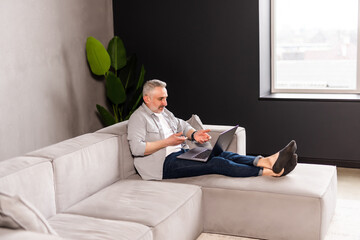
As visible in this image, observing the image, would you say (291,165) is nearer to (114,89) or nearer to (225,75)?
(225,75)

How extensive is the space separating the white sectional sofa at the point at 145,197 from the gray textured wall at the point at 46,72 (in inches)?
46.9

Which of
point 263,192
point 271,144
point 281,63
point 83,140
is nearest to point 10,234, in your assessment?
point 83,140

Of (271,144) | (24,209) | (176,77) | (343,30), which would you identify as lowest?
(271,144)

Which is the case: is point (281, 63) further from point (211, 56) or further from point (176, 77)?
point (176, 77)

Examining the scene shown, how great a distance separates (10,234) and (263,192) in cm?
174

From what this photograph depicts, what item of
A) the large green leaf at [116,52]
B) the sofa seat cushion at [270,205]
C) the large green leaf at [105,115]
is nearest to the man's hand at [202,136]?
the sofa seat cushion at [270,205]

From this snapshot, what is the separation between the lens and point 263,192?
322 cm

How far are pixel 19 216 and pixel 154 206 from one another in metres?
1.06

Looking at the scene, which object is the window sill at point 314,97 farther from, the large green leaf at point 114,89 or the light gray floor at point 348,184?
the large green leaf at point 114,89

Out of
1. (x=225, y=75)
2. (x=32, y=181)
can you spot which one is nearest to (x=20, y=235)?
(x=32, y=181)

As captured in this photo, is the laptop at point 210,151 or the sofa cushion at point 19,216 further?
the laptop at point 210,151

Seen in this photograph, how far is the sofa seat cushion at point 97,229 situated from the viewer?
2512 millimetres

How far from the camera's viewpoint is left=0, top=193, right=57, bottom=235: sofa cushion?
1.99 m

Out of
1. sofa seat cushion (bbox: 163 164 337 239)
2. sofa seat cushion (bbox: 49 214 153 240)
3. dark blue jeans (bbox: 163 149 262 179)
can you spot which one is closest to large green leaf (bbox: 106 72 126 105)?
dark blue jeans (bbox: 163 149 262 179)
